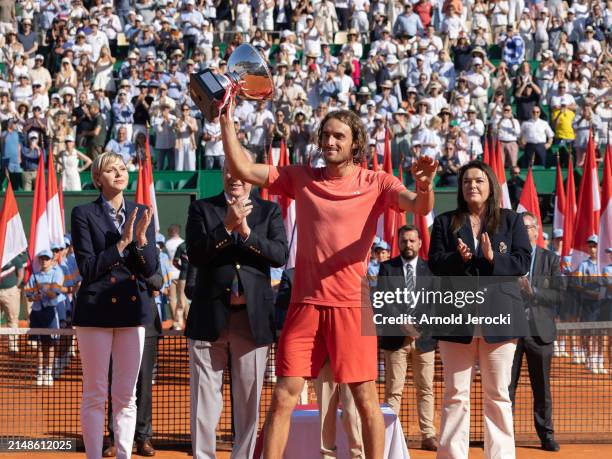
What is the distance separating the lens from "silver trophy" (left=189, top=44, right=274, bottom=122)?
6406mm

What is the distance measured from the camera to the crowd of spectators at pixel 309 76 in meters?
22.1

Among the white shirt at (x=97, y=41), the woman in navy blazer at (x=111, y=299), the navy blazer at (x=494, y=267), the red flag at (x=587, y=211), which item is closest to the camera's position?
the navy blazer at (x=494, y=267)

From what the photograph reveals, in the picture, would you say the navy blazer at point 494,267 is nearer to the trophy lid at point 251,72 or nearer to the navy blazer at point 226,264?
the navy blazer at point 226,264

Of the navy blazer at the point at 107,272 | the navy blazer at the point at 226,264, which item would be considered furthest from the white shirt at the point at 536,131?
the navy blazer at the point at 107,272

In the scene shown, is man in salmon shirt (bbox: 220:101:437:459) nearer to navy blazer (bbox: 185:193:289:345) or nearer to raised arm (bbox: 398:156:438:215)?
raised arm (bbox: 398:156:438:215)

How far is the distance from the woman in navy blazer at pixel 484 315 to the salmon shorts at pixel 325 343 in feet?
3.72

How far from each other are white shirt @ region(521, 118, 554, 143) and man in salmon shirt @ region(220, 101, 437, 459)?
16.4 meters

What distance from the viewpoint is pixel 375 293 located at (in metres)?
8.45

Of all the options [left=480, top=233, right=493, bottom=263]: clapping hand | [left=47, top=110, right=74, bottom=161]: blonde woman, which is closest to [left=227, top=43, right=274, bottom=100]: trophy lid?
[left=480, top=233, right=493, bottom=263]: clapping hand

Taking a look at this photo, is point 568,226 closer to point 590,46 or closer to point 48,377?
point 48,377

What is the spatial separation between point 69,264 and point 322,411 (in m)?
9.88

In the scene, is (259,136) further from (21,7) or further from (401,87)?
(21,7)

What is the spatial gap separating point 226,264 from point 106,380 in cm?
108
